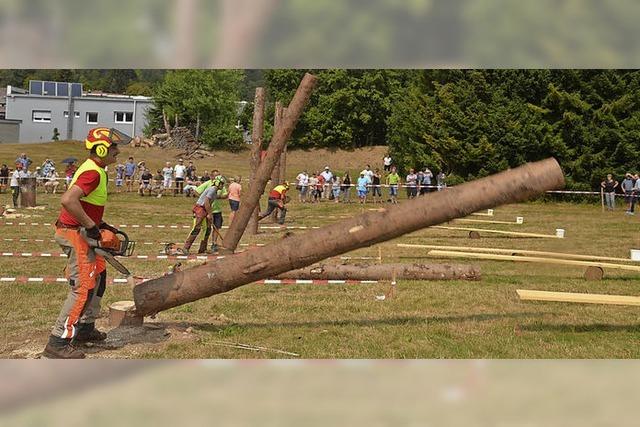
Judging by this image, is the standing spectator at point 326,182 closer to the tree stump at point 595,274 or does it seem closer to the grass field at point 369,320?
the grass field at point 369,320

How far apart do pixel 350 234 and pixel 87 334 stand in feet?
7.27

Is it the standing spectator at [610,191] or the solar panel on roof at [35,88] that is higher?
the solar panel on roof at [35,88]

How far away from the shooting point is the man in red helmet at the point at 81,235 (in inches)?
187

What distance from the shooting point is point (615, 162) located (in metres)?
27.1

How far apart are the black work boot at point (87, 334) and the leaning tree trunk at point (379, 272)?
333 centimetres

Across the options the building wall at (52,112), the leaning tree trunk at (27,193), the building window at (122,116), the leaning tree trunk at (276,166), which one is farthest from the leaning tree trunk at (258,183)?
the building window at (122,116)

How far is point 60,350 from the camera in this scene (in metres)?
4.79

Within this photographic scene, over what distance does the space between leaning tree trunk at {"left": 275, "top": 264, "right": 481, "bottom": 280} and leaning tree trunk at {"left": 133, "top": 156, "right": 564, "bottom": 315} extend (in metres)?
3.18

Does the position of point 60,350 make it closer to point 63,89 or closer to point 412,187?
point 412,187

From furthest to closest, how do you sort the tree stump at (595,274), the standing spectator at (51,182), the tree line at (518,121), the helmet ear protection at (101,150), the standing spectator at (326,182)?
the tree line at (518,121) < the standing spectator at (326,182) < the standing spectator at (51,182) < the tree stump at (595,274) < the helmet ear protection at (101,150)

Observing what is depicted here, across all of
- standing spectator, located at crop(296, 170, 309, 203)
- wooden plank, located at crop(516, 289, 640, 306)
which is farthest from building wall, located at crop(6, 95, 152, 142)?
wooden plank, located at crop(516, 289, 640, 306)

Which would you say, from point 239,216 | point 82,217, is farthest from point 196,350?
point 239,216

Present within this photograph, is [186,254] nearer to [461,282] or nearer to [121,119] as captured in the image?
[461,282]

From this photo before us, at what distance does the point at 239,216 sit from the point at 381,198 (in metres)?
17.0
